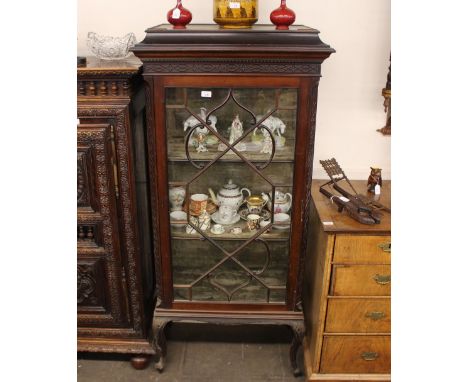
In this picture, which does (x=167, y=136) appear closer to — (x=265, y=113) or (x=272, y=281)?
(x=265, y=113)

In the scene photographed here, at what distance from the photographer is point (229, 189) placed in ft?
6.29

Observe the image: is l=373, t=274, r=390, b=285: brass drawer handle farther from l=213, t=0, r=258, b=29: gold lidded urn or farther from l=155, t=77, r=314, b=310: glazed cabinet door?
l=213, t=0, r=258, b=29: gold lidded urn

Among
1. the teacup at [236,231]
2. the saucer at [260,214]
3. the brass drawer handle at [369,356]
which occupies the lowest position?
the brass drawer handle at [369,356]

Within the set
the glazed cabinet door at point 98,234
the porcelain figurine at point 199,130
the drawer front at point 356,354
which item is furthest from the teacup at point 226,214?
the drawer front at point 356,354

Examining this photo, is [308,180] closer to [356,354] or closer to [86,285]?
[356,354]

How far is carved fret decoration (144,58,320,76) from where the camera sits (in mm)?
1618

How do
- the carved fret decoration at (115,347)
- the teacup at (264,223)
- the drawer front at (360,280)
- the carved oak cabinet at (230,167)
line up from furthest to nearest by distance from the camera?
the carved fret decoration at (115,347)
the teacup at (264,223)
the drawer front at (360,280)
the carved oak cabinet at (230,167)

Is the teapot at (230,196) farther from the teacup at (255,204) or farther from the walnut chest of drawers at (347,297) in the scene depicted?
the walnut chest of drawers at (347,297)

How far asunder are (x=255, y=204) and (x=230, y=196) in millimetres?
114

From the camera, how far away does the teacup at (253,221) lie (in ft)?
6.38

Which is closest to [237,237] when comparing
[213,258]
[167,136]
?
[213,258]

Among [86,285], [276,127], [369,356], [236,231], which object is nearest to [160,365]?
[86,285]

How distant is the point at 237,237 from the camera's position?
196cm

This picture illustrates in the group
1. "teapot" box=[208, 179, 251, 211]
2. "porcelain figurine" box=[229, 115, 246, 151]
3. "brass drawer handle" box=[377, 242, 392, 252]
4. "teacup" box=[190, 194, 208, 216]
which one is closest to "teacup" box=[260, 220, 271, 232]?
"teapot" box=[208, 179, 251, 211]
